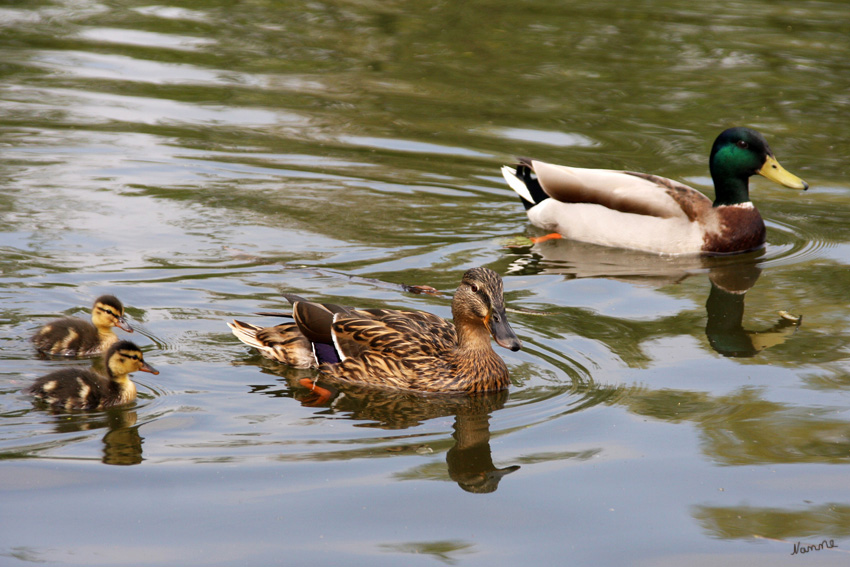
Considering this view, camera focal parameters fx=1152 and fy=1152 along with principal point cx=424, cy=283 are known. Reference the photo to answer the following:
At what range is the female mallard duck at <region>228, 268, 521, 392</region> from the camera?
21.7 feet

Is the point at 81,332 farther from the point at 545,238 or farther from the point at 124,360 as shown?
the point at 545,238

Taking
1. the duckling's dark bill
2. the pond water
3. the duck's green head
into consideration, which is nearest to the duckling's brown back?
the pond water

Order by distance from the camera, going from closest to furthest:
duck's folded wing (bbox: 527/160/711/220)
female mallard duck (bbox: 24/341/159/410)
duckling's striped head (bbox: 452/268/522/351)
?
female mallard duck (bbox: 24/341/159/410), duckling's striped head (bbox: 452/268/522/351), duck's folded wing (bbox: 527/160/711/220)

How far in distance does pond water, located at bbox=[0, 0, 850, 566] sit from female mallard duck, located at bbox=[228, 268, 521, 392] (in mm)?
154

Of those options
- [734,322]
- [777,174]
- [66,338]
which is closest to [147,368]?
[66,338]

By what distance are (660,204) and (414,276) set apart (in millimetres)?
2677

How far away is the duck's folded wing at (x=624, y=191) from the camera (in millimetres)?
10109

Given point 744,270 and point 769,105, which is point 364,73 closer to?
point 769,105

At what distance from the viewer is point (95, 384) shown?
6.20 metres

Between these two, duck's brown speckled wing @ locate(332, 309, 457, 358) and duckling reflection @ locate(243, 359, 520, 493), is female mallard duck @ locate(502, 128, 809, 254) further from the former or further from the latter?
duckling reflection @ locate(243, 359, 520, 493)

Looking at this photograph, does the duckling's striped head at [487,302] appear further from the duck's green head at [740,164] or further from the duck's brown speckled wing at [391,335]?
the duck's green head at [740,164]

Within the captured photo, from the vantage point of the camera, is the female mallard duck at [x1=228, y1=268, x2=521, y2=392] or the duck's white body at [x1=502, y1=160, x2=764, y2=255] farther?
the duck's white body at [x1=502, y1=160, x2=764, y2=255]

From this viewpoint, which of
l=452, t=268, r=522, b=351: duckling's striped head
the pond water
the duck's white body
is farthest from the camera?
the duck's white body

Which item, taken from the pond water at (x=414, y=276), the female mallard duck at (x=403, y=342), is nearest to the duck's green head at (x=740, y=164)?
the pond water at (x=414, y=276)
